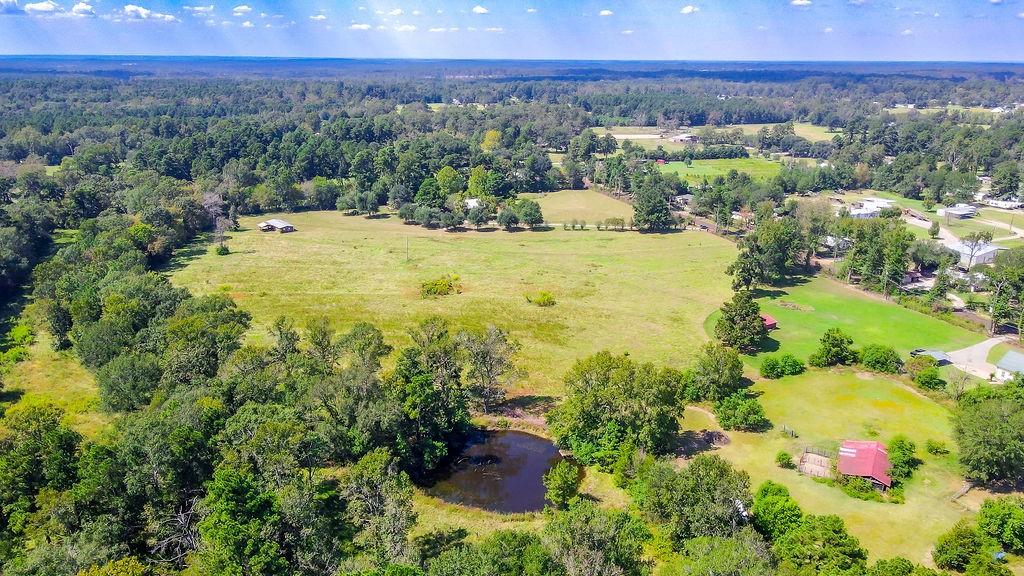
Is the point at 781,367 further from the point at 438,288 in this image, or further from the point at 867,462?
the point at 438,288

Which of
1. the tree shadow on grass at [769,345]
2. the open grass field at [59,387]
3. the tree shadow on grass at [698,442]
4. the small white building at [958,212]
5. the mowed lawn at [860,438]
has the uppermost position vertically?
the small white building at [958,212]

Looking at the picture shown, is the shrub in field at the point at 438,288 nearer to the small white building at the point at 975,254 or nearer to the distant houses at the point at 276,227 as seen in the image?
the distant houses at the point at 276,227

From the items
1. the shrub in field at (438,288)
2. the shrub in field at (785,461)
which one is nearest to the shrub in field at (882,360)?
the shrub in field at (785,461)

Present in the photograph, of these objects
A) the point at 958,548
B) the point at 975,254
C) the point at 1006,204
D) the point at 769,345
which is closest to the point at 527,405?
the point at 769,345

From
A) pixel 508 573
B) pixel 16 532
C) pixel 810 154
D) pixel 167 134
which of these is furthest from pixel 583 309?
pixel 167 134

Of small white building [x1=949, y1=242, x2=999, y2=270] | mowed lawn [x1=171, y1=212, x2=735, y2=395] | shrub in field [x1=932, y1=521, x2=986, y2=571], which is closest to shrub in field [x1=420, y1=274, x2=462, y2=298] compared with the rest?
mowed lawn [x1=171, y1=212, x2=735, y2=395]
